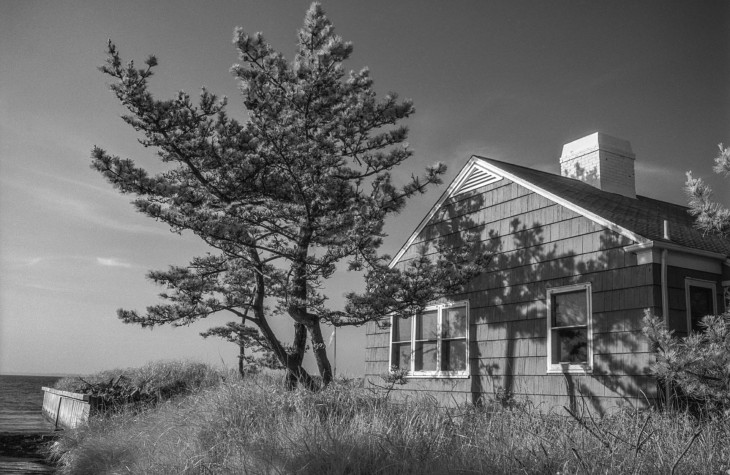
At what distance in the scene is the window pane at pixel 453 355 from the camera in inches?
494

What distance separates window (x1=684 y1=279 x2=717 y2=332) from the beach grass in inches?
69.0

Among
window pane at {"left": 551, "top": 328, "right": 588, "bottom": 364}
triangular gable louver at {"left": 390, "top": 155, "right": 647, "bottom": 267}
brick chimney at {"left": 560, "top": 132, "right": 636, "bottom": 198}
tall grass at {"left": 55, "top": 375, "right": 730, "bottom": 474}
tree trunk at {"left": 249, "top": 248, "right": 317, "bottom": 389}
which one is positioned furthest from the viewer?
brick chimney at {"left": 560, "top": 132, "right": 636, "bottom": 198}

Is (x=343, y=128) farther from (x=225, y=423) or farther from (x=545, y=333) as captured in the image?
(x=225, y=423)

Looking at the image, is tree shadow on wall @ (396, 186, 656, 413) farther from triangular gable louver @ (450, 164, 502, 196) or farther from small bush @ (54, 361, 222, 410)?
small bush @ (54, 361, 222, 410)

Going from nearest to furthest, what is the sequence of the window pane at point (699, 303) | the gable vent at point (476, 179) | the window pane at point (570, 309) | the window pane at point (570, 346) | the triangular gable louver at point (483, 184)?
the window pane at point (699, 303) < the triangular gable louver at point (483, 184) < the window pane at point (570, 346) < the window pane at point (570, 309) < the gable vent at point (476, 179)

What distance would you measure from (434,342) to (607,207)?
450 centimetres

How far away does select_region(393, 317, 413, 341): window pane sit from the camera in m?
13.9

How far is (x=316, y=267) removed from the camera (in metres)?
12.4

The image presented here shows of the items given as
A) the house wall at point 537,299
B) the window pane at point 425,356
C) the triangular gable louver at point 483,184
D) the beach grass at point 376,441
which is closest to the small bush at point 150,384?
the beach grass at point 376,441

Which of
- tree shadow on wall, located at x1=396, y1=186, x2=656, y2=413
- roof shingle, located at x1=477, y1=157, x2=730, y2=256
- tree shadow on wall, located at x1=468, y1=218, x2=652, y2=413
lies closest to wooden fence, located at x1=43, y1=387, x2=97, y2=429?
tree shadow on wall, located at x1=396, y1=186, x2=656, y2=413

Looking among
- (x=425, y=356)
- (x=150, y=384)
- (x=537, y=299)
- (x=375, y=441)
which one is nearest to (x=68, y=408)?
(x=150, y=384)

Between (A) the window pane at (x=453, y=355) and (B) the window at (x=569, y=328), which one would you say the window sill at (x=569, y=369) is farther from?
(A) the window pane at (x=453, y=355)

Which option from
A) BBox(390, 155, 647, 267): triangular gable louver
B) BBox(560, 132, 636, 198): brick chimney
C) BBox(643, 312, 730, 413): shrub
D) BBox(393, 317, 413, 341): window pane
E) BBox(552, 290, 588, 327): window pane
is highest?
BBox(560, 132, 636, 198): brick chimney

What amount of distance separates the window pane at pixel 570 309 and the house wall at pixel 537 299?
0.22m
